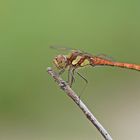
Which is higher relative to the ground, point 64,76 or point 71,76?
point 64,76

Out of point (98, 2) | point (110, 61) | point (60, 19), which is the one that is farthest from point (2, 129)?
point (110, 61)

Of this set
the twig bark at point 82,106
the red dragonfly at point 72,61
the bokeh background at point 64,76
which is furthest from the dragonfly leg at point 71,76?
the bokeh background at point 64,76

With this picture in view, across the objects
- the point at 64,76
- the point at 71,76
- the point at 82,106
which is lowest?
the point at 82,106

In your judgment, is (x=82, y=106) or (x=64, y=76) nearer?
(x=82, y=106)

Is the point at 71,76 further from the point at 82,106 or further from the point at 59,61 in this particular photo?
the point at 82,106

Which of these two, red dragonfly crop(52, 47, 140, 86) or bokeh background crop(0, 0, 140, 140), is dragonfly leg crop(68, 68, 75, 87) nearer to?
red dragonfly crop(52, 47, 140, 86)

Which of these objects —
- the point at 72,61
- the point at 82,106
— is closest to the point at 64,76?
the point at 72,61

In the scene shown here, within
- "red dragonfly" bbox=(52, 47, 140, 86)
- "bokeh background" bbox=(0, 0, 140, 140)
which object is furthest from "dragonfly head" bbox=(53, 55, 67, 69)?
"bokeh background" bbox=(0, 0, 140, 140)

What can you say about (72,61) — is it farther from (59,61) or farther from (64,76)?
(64,76)

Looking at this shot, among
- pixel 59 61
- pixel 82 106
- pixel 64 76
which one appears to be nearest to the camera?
pixel 82 106

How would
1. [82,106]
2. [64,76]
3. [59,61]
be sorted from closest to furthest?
[82,106]
[59,61]
[64,76]
